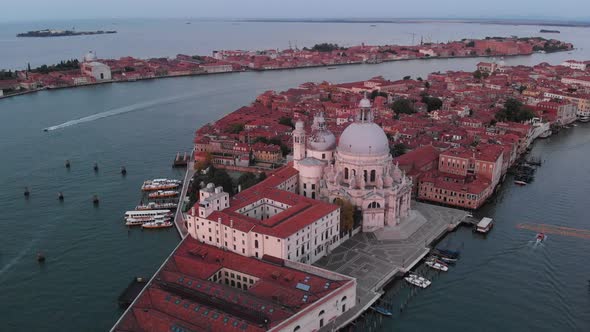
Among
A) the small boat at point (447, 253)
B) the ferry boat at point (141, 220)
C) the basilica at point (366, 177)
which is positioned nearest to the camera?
the small boat at point (447, 253)

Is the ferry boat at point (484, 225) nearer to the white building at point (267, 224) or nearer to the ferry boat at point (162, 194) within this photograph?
the white building at point (267, 224)

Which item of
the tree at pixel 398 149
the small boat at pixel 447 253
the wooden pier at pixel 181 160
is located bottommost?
the small boat at pixel 447 253

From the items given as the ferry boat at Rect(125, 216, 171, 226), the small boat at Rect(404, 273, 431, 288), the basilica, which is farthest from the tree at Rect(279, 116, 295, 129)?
the small boat at Rect(404, 273, 431, 288)

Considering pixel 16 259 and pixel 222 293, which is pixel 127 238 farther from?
pixel 222 293

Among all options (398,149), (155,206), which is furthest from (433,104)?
(155,206)

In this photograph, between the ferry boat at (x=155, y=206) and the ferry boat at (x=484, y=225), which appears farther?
the ferry boat at (x=155, y=206)

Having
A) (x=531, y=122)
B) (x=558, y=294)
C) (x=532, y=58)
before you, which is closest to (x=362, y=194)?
(x=558, y=294)

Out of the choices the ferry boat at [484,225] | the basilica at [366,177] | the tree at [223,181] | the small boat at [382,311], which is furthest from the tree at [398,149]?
the small boat at [382,311]
